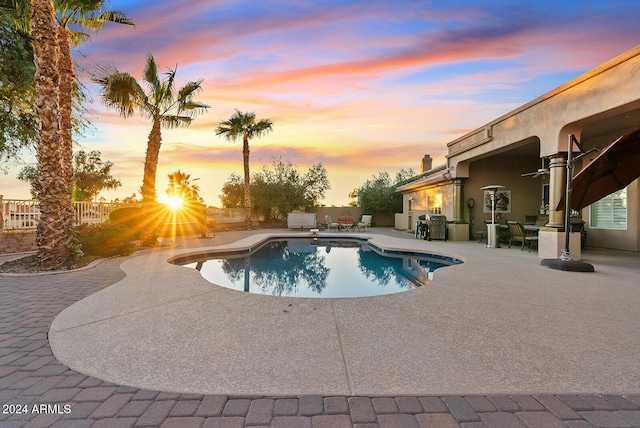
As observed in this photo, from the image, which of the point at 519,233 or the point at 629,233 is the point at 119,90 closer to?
the point at 519,233

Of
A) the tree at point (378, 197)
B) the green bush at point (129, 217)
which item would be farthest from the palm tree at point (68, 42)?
the tree at point (378, 197)

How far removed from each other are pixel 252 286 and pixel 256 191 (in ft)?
54.5

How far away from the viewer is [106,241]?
8688mm

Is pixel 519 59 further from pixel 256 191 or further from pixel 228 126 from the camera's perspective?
pixel 256 191

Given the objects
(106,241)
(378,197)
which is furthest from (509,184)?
(106,241)

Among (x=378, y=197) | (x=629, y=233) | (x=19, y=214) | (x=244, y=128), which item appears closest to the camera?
(x=629, y=233)

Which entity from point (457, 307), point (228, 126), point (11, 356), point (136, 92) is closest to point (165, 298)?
point (11, 356)

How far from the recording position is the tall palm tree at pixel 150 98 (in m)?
10.0

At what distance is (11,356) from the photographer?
2.62 metres

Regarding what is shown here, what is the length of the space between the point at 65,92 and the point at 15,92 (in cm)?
335

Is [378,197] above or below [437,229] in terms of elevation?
above

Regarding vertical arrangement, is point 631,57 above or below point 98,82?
below

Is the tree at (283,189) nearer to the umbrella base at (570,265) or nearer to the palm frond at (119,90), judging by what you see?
the palm frond at (119,90)

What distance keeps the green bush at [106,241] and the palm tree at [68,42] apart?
5.14 ft
